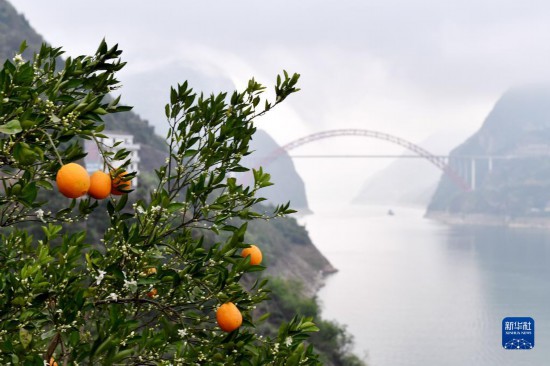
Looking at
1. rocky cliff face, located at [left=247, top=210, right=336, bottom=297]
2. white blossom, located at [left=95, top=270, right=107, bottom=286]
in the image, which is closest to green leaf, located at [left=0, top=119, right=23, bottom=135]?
white blossom, located at [left=95, top=270, right=107, bottom=286]

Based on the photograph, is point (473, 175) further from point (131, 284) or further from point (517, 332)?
point (131, 284)

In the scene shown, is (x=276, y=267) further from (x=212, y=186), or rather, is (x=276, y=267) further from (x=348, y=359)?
(x=212, y=186)

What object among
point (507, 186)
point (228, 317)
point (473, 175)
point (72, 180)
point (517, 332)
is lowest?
point (228, 317)

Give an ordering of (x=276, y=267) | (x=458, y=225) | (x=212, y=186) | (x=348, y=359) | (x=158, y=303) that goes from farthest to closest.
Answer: (x=458, y=225), (x=276, y=267), (x=348, y=359), (x=212, y=186), (x=158, y=303)

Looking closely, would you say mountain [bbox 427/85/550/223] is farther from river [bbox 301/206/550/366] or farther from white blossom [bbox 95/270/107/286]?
white blossom [bbox 95/270/107/286]

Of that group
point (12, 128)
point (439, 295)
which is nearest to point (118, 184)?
point (12, 128)

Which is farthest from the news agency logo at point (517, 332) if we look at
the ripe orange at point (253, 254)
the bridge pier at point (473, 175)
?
the bridge pier at point (473, 175)

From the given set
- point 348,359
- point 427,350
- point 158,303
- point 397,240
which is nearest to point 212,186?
point 158,303
